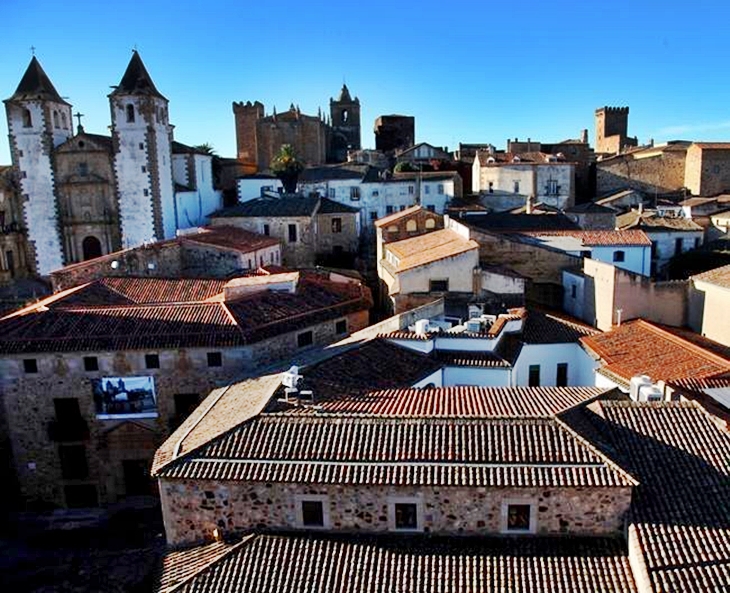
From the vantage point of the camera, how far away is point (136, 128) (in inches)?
1564

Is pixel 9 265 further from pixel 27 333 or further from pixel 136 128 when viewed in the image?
pixel 27 333

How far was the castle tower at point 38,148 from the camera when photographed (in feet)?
132

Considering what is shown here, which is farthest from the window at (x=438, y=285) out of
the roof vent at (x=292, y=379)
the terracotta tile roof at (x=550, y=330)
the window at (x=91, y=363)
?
the window at (x=91, y=363)

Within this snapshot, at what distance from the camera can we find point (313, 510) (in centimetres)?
1361

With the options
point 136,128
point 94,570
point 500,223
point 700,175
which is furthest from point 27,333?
point 700,175

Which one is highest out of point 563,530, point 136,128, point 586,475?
point 136,128

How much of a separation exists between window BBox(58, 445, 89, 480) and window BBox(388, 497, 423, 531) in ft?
45.8

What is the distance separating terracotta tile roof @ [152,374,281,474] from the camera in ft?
47.6

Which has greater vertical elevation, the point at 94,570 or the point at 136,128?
the point at 136,128

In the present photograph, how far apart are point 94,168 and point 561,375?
105 ft

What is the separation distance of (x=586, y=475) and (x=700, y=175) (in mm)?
45682

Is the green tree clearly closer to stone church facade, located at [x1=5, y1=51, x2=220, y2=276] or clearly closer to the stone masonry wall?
stone church facade, located at [x1=5, y1=51, x2=220, y2=276]

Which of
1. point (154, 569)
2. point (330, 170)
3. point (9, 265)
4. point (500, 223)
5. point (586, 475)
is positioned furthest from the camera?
point (330, 170)

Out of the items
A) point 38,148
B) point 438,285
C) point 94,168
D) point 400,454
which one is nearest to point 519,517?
point 400,454
